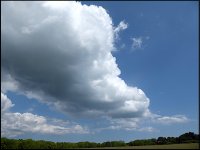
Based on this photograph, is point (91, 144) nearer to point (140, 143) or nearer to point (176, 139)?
point (140, 143)

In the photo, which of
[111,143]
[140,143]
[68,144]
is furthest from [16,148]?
[140,143]

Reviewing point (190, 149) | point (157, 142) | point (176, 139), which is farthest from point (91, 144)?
point (190, 149)

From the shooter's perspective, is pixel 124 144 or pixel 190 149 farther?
pixel 124 144

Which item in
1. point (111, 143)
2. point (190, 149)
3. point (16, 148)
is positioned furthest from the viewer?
point (16, 148)

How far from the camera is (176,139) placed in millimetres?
56562

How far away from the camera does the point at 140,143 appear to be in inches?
2130

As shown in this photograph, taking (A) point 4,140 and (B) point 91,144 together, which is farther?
(A) point 4,140

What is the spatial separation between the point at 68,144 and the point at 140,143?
12720 mm

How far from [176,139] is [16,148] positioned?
29.9m

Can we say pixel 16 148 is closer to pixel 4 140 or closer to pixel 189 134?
pixel 4 140

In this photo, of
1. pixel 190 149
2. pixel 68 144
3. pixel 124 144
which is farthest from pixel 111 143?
pixel 190 149

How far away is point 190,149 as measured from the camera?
34.0 metres

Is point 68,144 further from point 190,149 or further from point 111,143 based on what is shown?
point 190,149

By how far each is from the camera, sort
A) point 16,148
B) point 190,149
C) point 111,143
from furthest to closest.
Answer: point 16,148, point 111,143, point 190,149
